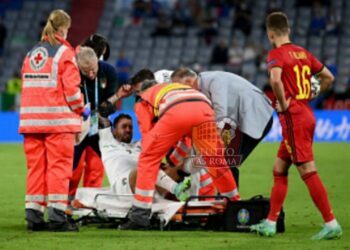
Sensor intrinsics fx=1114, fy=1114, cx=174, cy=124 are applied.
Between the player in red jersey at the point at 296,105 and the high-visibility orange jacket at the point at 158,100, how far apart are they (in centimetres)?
116

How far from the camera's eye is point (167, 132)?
35.8ft

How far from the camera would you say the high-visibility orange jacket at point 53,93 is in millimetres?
10828

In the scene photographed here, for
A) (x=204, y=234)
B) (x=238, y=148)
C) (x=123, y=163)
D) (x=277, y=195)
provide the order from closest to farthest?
(x=277, y=195) < (x=204, y=234) < (x=238, y=148) < (x=123, y=163)

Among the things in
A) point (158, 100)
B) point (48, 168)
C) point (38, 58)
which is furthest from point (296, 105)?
point (38, 58)

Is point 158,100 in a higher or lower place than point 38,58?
lower

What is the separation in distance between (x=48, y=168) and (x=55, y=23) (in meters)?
1.42

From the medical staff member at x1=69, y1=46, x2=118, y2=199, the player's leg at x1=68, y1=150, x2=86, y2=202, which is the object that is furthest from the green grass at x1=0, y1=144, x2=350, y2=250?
the medical staff member at x1=69, y1=46, x2=118, y2=199

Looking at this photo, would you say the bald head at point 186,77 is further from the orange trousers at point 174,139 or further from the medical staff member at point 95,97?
the medical staff member at point 95,97

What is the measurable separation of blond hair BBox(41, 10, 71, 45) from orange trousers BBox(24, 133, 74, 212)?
96 cm

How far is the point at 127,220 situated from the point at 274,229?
1.67 metres

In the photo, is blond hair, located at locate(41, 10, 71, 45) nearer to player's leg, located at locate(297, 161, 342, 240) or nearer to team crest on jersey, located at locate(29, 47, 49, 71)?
team crest on jersey, located at locate(29, 47, 49, 71)

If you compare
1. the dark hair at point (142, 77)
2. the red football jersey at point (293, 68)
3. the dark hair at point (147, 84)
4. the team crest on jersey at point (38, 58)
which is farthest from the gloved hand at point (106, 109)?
the red football jersey at point (293, 68)

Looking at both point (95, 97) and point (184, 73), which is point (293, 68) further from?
point (95, 97)

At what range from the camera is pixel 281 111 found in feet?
33.4
